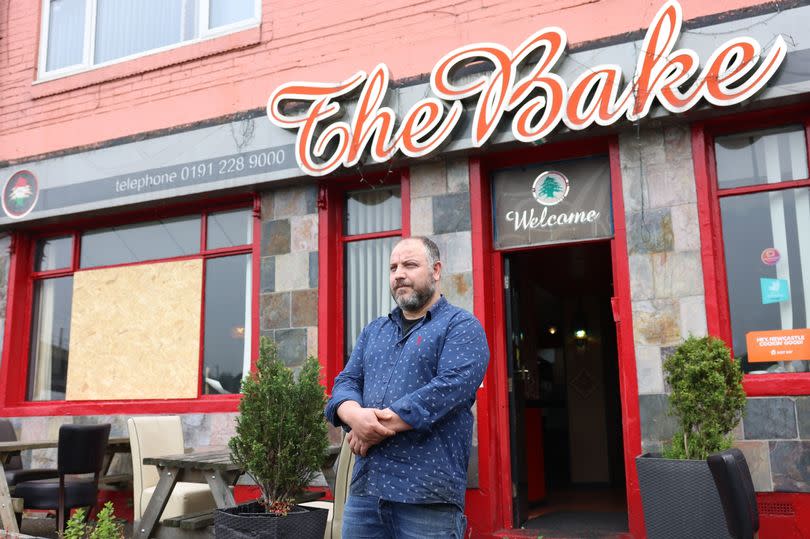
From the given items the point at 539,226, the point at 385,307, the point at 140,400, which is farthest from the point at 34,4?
the point at 539,226

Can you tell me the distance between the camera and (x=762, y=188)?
5988mm

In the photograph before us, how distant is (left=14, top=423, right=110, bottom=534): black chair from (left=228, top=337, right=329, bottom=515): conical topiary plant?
2349 millimetres

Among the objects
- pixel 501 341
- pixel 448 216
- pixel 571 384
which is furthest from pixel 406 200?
pixel 571 384

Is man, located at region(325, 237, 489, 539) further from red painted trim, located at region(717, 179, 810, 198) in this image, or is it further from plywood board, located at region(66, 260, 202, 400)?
plywood board, located at region(66, 260, 202, 400)

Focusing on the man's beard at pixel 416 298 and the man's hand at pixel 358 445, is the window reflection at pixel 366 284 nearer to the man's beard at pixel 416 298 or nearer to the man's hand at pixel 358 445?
the man's beard at pixel 416 298

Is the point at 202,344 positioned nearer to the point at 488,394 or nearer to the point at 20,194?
the point at 20,194

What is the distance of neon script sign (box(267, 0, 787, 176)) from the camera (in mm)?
5777

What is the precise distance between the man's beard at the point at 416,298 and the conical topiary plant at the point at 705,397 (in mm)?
2503

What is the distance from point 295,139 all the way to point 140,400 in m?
3.29

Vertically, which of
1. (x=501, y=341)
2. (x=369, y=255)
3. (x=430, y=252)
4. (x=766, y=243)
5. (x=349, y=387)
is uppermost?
(x=369, y=255)

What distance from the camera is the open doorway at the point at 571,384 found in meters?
8.01

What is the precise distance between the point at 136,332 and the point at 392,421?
610cm

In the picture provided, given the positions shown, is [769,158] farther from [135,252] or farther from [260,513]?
[135,252]


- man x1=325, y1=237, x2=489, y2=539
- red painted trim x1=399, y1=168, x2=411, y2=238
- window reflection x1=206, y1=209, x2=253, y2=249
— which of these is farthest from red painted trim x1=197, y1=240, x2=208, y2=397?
man x1=325, y1=237, x2=489, y2=539
